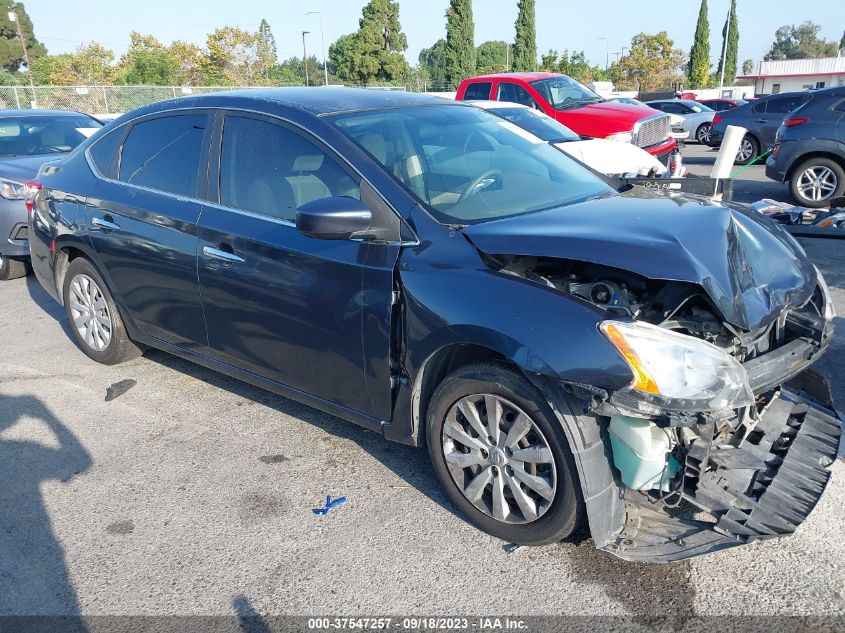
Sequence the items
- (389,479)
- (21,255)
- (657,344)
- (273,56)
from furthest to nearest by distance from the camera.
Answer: (273,56) → (21,255) → (389,479) → (657,344)

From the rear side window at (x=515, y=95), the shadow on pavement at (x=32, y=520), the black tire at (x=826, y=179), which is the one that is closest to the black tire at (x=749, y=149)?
the rear side window at (x=515, y=95)

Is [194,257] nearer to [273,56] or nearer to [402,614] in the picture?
[402,614]

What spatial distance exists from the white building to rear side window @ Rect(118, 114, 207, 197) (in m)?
69.7

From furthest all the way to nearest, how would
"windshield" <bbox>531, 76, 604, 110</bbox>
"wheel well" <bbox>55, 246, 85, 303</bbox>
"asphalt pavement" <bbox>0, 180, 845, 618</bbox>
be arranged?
"windshield" <bbox>531, 76, 604, 110</bbox> < "wheel well" <bbox>55, 246, 85, 303</bbox> < "asphalt pavement" <bbox>0, 180, 845, 618</bbox>

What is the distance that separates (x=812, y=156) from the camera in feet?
31.9

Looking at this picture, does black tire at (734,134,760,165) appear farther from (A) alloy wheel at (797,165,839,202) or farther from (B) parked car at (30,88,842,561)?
(B) parked car at (30,88,842,561)

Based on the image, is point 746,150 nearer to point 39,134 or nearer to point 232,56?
point 39,134

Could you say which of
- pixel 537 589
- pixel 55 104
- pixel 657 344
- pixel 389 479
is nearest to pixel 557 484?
pixel 537 589

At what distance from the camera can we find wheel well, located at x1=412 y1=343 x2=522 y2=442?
2.98 m

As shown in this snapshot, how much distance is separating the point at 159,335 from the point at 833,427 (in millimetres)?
3749

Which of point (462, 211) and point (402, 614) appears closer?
point (402, 614)

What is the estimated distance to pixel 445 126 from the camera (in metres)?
3.98

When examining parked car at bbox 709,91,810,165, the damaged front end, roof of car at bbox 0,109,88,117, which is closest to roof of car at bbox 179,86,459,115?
the damaged front end

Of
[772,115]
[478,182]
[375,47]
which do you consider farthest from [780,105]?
[375,47]
